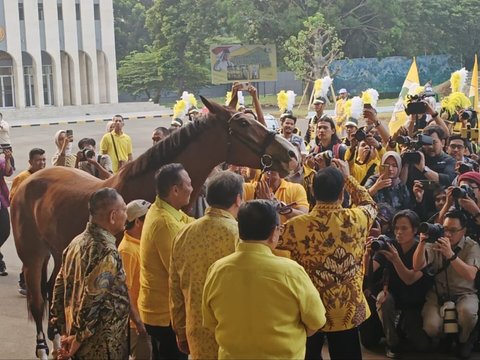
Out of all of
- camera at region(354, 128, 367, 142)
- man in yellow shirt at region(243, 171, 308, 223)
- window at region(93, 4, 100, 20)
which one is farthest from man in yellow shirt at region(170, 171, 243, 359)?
window at region(93, 4, 100, 20)

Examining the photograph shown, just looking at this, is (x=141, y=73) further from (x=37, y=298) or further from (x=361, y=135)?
(x=37, y=298)

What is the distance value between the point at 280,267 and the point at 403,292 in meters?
3.31

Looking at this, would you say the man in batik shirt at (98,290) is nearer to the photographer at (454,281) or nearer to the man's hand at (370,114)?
the photographer at (454,281)

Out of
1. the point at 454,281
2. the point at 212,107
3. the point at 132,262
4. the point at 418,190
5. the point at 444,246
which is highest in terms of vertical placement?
the point at 212,107

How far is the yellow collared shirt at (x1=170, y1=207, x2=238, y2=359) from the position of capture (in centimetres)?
438

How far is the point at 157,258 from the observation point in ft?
15.8

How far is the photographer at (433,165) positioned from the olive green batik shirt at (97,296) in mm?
3818

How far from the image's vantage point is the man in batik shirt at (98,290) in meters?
4.30

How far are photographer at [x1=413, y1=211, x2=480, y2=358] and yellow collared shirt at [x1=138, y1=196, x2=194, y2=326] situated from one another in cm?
238

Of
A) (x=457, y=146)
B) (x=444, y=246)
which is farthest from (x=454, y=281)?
(x=457, y=146)

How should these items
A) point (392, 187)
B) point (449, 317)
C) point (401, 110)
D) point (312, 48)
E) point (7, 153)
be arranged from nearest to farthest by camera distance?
point (449, 317), point (392, 187), point (7, 153), point (401, 110), point (312, 48)

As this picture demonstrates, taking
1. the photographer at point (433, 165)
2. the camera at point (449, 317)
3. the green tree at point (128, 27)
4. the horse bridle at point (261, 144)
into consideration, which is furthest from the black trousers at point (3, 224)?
the green tree at point (128, 27)

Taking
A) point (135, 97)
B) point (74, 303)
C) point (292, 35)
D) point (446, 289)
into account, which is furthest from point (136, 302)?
point (135, 97)

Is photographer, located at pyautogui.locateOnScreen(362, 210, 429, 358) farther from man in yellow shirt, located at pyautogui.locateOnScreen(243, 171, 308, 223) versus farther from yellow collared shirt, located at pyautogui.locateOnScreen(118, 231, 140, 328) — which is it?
yellow collared shirt, located at pyautogui.locateOnScreen(118, 231, 140, 328)
